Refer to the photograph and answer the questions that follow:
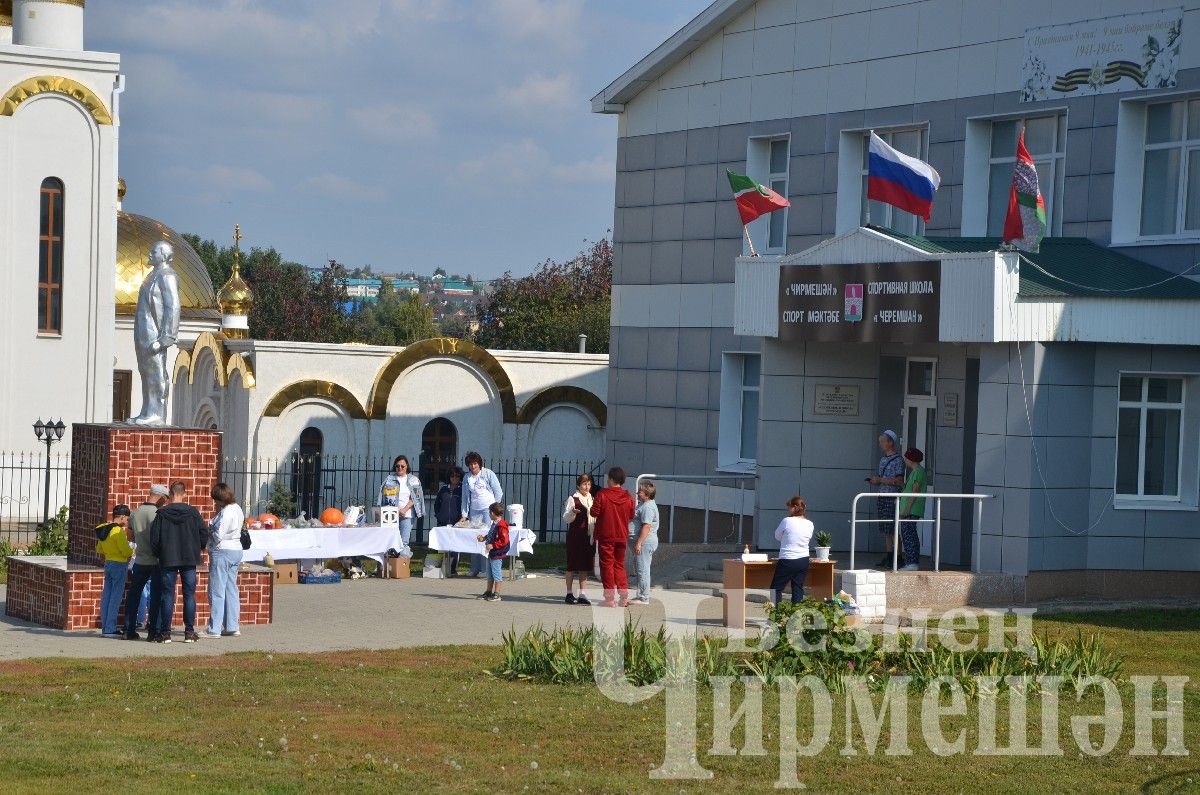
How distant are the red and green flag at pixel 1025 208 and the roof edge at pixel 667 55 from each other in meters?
7.74

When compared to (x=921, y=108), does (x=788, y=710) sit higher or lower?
lower

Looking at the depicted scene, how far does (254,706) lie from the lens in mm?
13359

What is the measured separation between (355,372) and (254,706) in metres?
22.8

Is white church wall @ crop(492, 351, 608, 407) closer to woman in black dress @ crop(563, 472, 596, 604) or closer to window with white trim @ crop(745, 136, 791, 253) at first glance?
window with white trim @ crop(745, 136, 791, 253)

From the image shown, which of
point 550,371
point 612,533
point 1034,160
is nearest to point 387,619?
point 612,533

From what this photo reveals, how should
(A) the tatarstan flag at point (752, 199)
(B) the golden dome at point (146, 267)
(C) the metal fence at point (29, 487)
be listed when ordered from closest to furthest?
1. (A) the tatarstan flag at point (752, 199)
2. (C) the metal fence at point (29, 487)
3. (B) the golden dome at point (146, 267)

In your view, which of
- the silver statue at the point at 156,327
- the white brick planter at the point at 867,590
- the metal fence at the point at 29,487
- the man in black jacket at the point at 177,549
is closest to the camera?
the man in black jacket at the point at 177,549

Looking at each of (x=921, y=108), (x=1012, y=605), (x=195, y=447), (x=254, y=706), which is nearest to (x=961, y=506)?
(x=1012, y=605)

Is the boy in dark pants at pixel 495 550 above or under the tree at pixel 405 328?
under

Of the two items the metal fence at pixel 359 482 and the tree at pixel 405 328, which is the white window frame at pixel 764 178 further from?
the tree at pixel 405 328

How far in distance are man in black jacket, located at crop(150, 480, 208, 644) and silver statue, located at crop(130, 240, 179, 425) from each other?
2027 millimetres

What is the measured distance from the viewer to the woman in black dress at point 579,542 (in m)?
20.8

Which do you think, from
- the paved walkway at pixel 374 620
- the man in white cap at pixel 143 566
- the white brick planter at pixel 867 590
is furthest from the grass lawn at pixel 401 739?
the white brick planter at pixel 867 590

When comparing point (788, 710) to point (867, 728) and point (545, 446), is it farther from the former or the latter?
point (545, 446)
